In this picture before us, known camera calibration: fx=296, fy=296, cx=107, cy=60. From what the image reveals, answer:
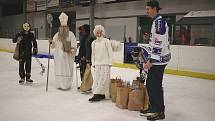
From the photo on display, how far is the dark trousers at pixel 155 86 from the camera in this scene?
12.1ft

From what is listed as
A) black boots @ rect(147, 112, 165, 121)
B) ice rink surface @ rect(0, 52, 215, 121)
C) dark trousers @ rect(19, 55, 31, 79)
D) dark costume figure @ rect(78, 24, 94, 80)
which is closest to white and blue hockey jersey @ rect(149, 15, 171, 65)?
black boots @ rect(147, 112, 165, 121)

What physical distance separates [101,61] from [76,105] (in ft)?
2.69

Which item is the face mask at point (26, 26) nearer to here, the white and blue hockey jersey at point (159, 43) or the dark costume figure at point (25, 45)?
the dark costume figure at point (25, 45)

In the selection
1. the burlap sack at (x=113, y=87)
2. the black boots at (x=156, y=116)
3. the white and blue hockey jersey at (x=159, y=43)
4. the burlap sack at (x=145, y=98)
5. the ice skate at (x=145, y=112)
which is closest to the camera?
the white and blue hockey jersey at (x=159, y=43)

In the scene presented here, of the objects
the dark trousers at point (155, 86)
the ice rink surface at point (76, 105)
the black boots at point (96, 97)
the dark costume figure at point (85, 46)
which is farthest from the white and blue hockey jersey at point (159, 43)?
the dark costume figure at point (85, 46)

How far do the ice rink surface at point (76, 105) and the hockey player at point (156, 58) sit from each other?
0.31 metres

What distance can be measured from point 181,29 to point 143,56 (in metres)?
6.55

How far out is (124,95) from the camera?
174 inches

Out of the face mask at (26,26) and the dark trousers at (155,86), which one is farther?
the face mask at (26,26)

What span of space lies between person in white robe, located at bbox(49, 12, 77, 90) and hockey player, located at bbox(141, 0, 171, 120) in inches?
93.4

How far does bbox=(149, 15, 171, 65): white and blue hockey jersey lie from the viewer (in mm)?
3582

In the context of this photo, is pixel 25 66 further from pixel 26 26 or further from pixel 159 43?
pixel 159 43

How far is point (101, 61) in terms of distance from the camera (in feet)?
15.9

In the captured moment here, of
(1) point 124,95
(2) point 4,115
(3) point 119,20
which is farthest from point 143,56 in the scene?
(3) point 119,20
